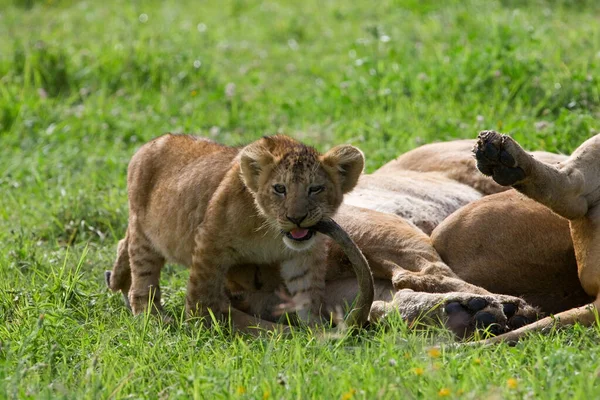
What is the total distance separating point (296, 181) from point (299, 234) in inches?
8.9

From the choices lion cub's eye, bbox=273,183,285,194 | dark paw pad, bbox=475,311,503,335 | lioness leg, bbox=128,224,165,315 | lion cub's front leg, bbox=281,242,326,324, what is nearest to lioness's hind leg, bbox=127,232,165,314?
lioness leg, bbox=128,224,165,315

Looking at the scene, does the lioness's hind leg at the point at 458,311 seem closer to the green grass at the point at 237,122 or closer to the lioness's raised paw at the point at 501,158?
the green grass at the point at 237,122

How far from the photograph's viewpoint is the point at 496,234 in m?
5.14

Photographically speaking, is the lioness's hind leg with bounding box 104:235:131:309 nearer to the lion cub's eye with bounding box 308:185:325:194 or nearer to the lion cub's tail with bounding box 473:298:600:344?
the lion cub's eye with bounding box 308:185:325:194

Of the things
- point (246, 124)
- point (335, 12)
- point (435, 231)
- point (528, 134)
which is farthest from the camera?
point (335, 12)

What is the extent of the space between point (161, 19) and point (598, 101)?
262 inches

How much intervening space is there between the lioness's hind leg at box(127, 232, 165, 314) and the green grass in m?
0.11

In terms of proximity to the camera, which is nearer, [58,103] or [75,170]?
[75,170]

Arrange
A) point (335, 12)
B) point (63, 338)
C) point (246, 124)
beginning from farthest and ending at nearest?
→ point (335, 12) → point (246, 124) → point (63, 338)

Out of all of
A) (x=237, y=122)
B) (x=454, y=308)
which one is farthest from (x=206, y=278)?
(x=237, y=122)

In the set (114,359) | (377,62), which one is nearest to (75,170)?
(377,62)

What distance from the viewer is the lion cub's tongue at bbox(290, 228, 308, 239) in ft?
15.2

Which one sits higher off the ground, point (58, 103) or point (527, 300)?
point (527, 300)

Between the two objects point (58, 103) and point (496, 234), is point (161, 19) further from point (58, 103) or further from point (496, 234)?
point (496, 234)
